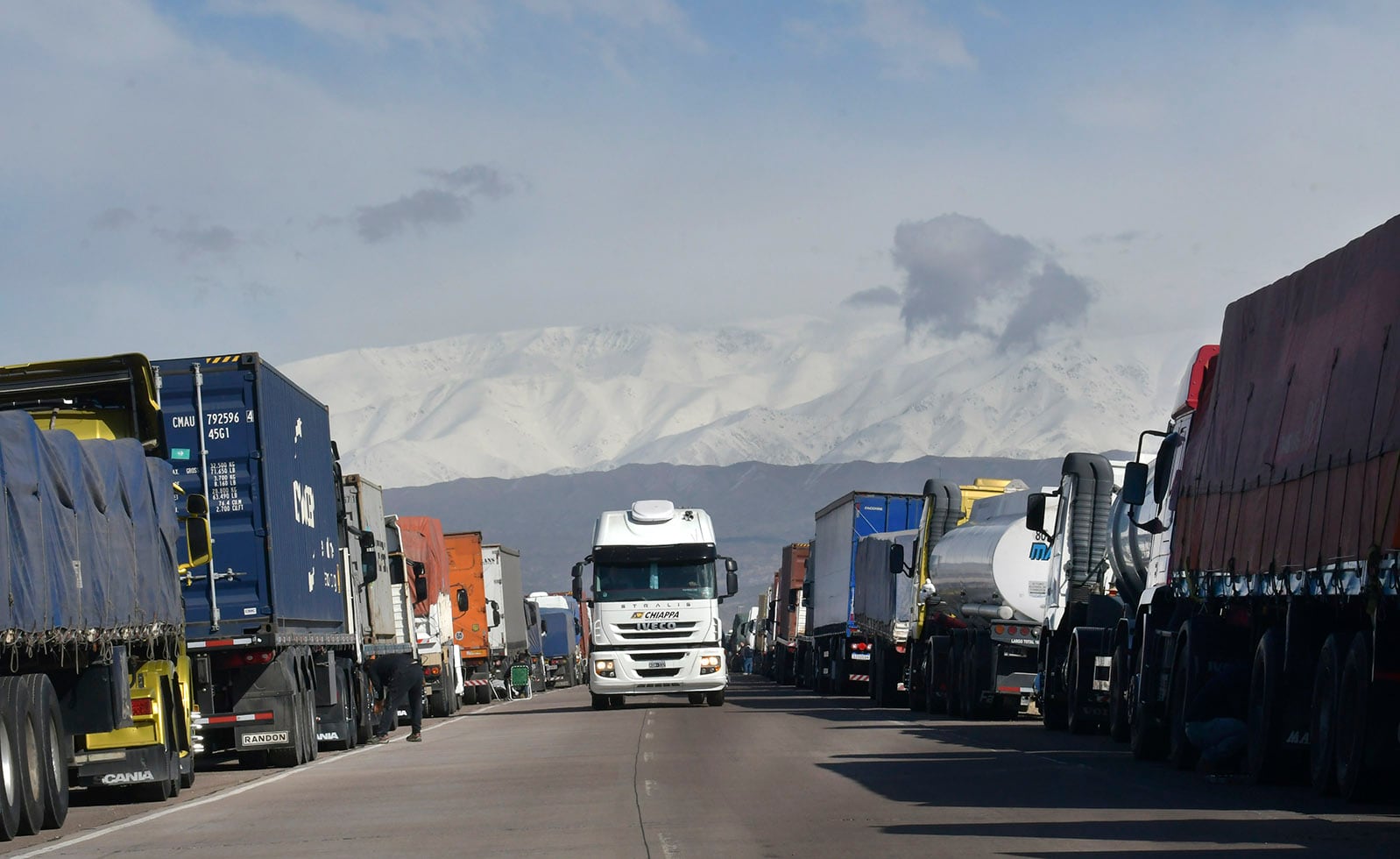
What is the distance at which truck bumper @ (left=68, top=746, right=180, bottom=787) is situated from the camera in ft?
60.2

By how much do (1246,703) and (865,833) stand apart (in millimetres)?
Answer: 6516

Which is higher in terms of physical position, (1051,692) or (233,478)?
(233,478)

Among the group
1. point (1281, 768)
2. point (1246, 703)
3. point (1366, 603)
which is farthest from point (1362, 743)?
point (1246, 703)

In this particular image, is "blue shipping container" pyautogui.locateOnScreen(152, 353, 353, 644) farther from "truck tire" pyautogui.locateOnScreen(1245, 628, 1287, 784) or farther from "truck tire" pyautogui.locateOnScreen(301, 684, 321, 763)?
"truck tire" pyautogui.locateOnScreen(1245, 628, 1287, 784)

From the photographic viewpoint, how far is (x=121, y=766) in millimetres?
18531

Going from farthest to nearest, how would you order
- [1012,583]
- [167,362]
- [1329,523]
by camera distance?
[1012,583]
[167,362]
[1329,523]

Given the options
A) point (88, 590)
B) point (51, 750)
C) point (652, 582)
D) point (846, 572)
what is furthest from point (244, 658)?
point (846, 572)

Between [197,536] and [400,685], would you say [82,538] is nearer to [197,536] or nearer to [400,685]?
[197,536]

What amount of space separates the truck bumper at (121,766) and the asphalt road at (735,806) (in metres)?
0.25

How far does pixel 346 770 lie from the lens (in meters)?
22.9

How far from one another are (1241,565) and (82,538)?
933 cm

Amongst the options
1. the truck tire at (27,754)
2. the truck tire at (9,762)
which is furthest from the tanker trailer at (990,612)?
the truck tire at (9,762)

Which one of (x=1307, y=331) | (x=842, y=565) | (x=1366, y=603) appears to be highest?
(x=1307, y=331)

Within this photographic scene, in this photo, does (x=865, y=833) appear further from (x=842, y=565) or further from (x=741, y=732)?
(x=842, y=565)
